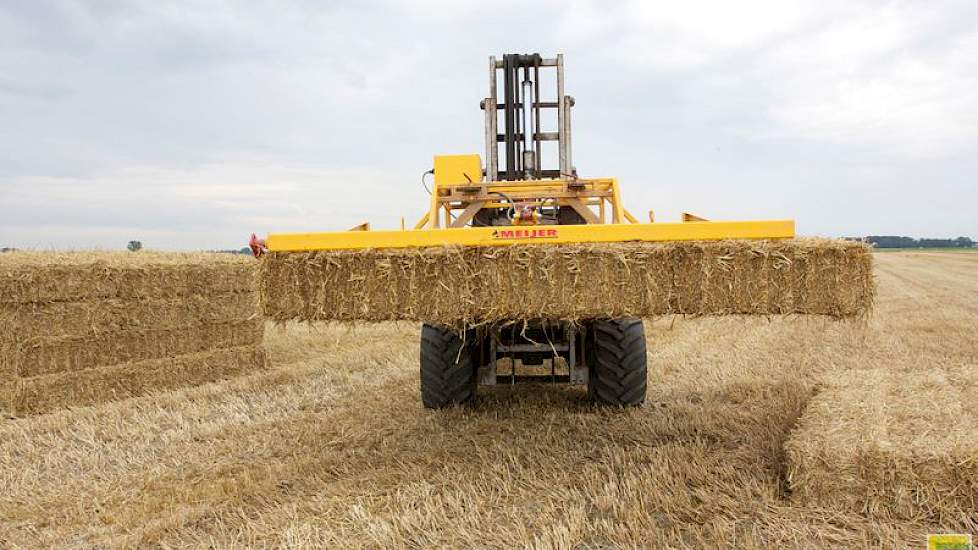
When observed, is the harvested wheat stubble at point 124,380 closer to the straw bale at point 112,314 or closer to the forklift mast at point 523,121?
the straw bale at point 112,314

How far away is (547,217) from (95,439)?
4.11m

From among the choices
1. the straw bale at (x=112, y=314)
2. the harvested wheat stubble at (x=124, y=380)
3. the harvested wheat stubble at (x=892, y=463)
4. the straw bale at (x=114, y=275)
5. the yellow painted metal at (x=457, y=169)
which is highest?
the yellow painted metal at (x=457, y=169)

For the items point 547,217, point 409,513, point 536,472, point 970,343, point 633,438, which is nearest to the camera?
point 409,513

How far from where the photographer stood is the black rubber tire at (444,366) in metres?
5.61

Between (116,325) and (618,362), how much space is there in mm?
5709

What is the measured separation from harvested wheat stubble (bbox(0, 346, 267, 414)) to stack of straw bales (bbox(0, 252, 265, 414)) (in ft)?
0.03

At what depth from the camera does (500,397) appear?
6.60 meters

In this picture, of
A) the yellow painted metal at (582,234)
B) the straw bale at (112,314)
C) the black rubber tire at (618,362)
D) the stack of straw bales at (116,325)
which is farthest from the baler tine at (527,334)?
the stack of straw bales at (116,325)

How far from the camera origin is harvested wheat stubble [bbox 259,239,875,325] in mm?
3912

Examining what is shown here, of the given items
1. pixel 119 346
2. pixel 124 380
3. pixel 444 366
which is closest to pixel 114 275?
pixel 119 346

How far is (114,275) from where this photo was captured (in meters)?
7.99

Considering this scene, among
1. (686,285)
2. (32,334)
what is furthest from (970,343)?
(32,334)

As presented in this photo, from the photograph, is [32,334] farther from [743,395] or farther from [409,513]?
[743,395]

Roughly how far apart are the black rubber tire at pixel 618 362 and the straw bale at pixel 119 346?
5.24m
